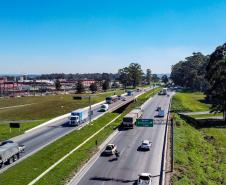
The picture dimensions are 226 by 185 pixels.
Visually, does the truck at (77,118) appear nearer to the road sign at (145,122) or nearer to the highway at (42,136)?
the highway at (42,136)

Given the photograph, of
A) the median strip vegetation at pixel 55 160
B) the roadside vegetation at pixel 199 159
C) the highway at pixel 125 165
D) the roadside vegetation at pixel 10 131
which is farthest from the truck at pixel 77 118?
the roadside vegetation at pixel 199 159

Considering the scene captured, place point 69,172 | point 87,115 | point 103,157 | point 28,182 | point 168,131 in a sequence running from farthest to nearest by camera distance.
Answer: point 87,115
point 168,131
point 103,157
point 69,172
point 28,182

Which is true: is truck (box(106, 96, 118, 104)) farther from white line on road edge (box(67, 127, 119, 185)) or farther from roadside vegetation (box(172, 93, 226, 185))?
white line on road edge (box(67, 127, 119, 185))

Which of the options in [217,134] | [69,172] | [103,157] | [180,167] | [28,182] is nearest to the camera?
[28,182]

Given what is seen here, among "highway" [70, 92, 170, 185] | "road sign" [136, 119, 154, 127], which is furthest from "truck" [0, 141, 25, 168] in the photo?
"road sign" [136, 119, 154, 127]

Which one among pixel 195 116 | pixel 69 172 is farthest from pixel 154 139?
pixel 195 116

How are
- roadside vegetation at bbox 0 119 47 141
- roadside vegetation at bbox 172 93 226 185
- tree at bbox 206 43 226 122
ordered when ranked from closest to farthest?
1. roadside vegetation at bbox 172 93 226 185
2. roadside vegetation at bbox 0 119 47 141
3. tree at bbox 206 43 226 122

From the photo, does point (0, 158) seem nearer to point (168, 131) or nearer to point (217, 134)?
point (168, 131)

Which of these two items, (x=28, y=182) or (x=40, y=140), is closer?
(x=28, y=182)
